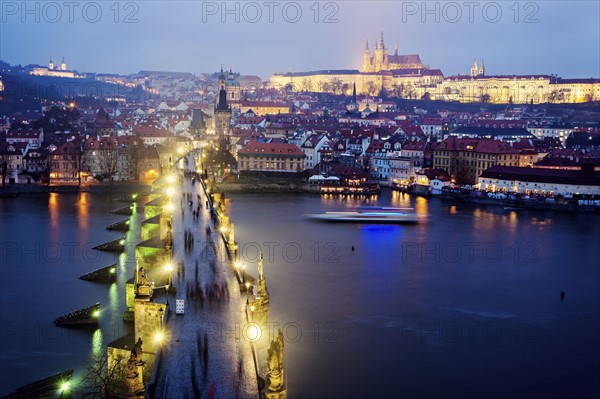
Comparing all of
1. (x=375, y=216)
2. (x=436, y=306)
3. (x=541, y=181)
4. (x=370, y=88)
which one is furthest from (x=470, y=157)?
(x=370, y=88)

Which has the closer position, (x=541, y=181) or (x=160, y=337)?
(x=160, y=337)

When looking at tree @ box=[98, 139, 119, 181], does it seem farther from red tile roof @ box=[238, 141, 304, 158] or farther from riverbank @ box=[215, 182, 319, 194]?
red tile roof @ box=[238, 141, 304, 158]

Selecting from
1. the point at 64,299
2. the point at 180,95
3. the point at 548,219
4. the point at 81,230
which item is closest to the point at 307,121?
the point at 548,219

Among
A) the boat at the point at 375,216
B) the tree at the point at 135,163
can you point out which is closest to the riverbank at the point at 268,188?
the tree at the point at 135,163

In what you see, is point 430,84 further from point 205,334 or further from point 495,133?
point 205,334

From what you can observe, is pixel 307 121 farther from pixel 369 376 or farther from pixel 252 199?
pixel 369 376

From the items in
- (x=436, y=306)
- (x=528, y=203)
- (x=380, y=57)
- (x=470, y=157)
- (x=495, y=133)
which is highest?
(x=380, y=57)
